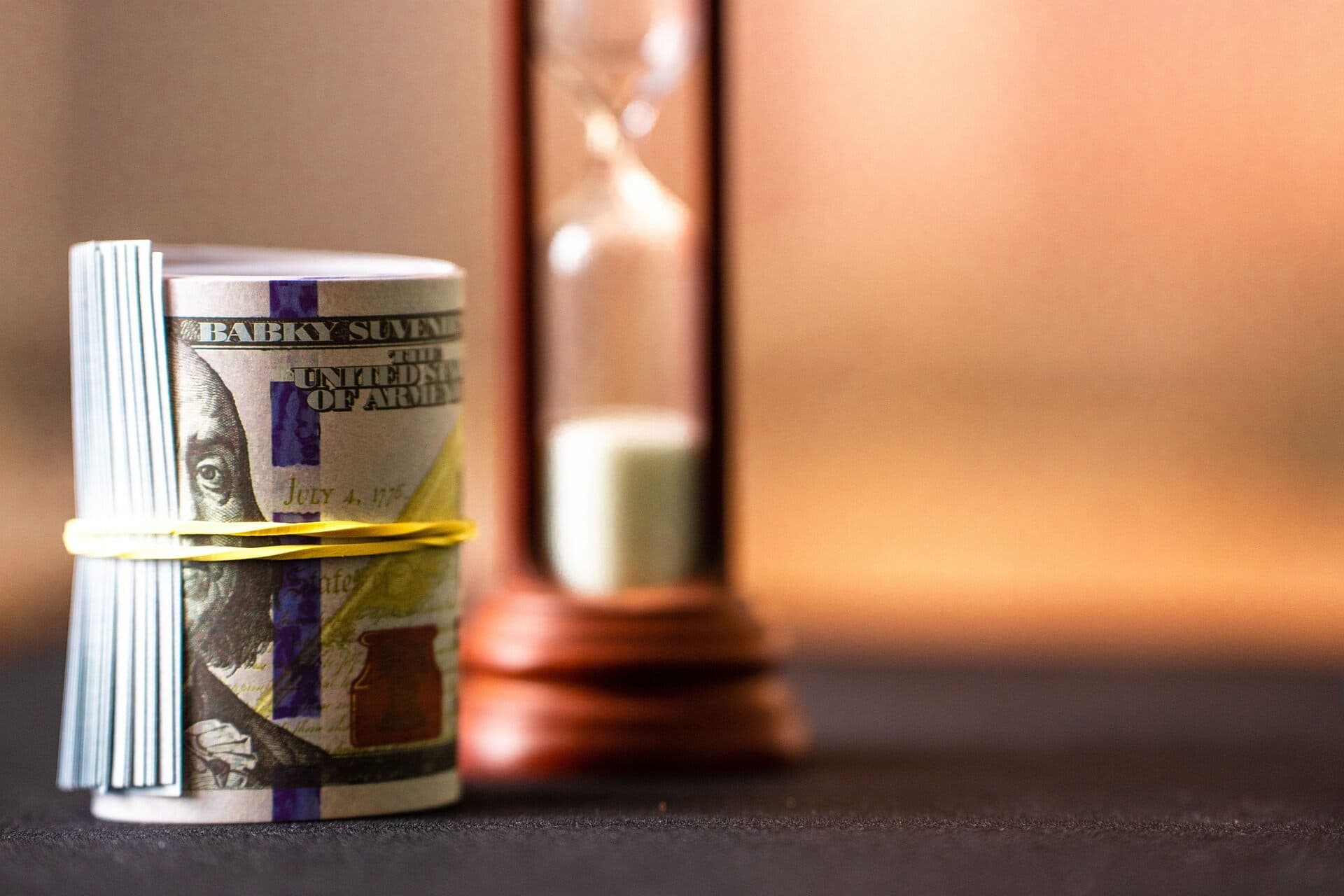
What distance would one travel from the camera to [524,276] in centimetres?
98

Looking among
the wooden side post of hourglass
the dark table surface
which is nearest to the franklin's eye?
the dark table surface

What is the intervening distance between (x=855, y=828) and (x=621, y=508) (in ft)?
0.89

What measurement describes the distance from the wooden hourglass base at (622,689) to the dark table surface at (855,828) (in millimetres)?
24

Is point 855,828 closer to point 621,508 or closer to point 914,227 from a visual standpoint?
point 621,508

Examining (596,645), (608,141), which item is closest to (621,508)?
(596,645)

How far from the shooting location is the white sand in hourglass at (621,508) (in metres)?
0.96

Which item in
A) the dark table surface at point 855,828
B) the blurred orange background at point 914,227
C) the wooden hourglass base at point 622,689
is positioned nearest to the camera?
the dark table surface at point 855,828

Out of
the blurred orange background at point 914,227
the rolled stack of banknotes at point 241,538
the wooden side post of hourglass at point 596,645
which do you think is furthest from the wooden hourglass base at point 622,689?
the blurred orange background at point 914,227

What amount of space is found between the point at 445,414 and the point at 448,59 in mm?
2094

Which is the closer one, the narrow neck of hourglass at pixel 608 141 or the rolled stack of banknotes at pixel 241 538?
the rolled stack of banknotes at pixel 241 538

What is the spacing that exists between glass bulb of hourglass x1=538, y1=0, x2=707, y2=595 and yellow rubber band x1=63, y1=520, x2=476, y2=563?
0.66 ft

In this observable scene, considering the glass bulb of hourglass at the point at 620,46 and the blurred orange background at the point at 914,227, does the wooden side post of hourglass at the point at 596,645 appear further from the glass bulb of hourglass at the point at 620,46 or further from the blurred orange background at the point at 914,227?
the blurred orange background at the point at 914,227

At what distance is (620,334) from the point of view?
1.02 m

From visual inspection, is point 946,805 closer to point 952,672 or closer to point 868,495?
point 952,672
